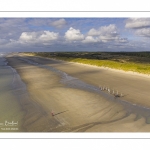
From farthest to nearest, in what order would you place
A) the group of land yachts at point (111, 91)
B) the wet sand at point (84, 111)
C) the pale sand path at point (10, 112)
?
the group of land yachts at point (111, 91), the wet sand at point (84, 111), the pale sand path at point (10, 112)

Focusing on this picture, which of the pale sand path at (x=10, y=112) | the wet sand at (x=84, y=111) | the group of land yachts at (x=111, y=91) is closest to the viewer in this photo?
the pale sand path at (x=10, y=112)

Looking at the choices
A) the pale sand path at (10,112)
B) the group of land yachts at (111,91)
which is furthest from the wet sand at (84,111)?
the group of land yachts at (111,91)

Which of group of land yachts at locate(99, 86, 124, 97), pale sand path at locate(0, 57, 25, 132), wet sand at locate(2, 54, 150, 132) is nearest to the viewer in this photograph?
pale sand path at locate(0, 57, 25, 132)

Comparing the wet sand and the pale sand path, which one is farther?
the wet sand

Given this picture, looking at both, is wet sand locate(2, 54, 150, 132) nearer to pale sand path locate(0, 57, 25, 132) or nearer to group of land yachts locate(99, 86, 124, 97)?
pale sand path locate(0, 57, 25, 132)

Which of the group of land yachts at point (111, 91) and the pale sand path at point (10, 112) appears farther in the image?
the group of land yachts at point (111, 91)

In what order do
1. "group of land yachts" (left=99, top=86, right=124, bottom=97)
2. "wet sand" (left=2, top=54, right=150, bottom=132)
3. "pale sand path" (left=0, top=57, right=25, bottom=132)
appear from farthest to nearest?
"group of land yachts" (left=99, top=86, right=124, bottom=97) → "wet sand" (left=2, top=54, right=150, bottom=132) → "pale sand path" (left=0, top=57, right=25, bottom=132)

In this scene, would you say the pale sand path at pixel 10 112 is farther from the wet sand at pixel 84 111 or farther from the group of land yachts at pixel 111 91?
the group of land yachts at pixel 111 91

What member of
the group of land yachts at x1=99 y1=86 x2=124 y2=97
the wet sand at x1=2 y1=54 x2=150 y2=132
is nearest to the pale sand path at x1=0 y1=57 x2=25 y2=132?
the wet sand at x1=2 y1=54 x2=150 y2=132

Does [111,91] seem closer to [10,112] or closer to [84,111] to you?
[84,111]
